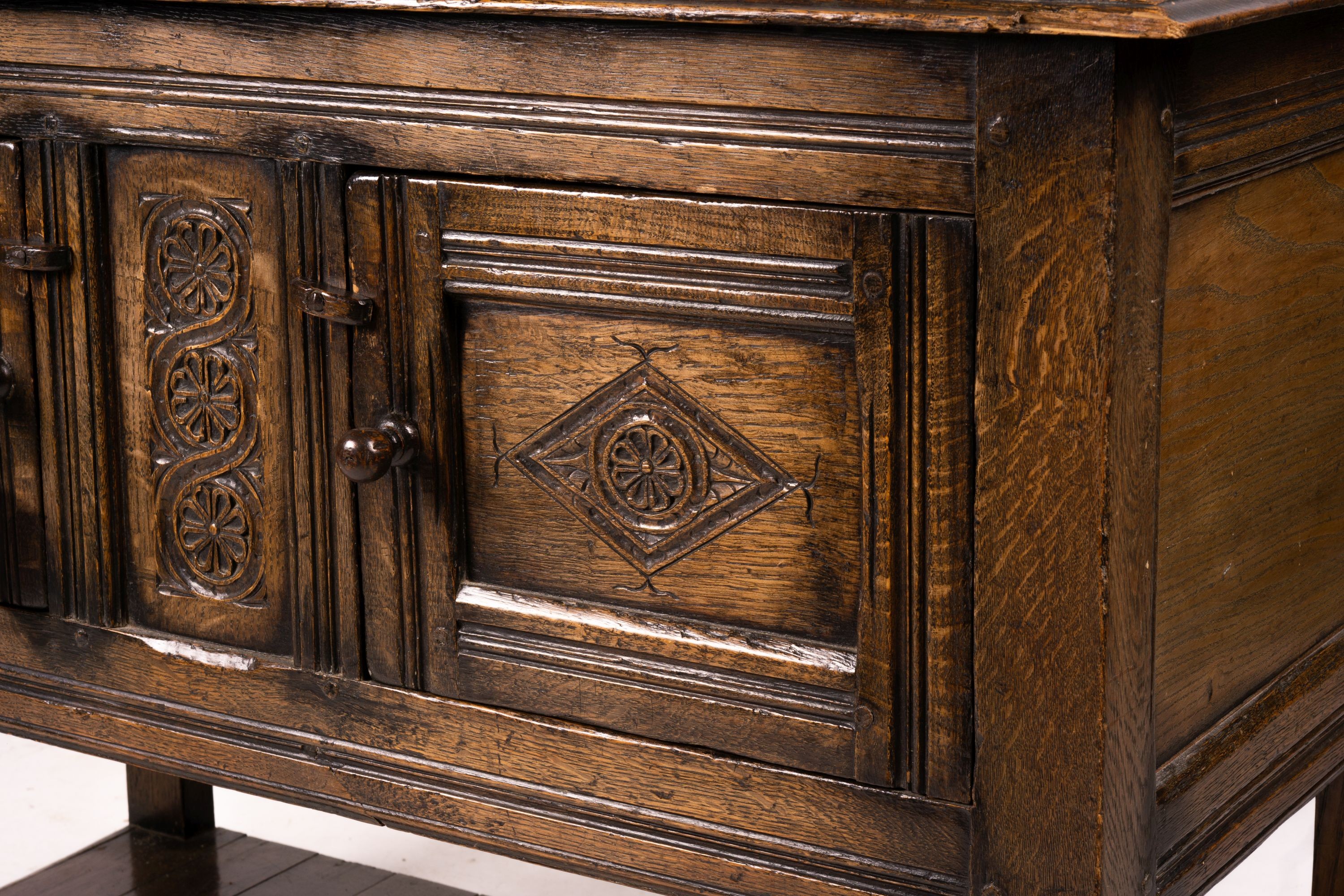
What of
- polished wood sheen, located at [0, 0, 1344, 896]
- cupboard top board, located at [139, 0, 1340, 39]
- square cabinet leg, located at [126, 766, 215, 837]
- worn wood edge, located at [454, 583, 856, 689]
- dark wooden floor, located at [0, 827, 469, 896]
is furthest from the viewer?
square cabinet leg, located at [126, 766, 215, 837]

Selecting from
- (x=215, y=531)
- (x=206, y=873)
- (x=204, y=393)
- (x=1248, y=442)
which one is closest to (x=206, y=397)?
(x=204, y=393)

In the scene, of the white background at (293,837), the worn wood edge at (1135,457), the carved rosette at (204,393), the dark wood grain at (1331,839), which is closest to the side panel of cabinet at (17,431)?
the carved rosette at (204,393)

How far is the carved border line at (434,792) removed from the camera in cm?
121

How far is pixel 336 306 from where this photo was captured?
4.12 ft

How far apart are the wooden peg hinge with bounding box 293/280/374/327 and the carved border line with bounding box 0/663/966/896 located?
0.34m

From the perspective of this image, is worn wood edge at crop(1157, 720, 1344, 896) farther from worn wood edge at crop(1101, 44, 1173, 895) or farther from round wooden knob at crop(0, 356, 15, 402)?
round wooden knob at crop(0, 356, 15, 402)

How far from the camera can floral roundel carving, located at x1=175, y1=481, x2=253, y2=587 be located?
54.3 inches

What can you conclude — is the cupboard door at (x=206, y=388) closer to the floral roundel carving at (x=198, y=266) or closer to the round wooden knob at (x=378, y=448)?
the floral roundel carving at (x=198, y=266)

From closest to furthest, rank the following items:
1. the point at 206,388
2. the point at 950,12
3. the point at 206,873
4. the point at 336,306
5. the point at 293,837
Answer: the point at 950,12
the point at 336,306
the point at 206,388
the point at 206,873
the point at 293,837

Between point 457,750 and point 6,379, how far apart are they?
1.60 feet

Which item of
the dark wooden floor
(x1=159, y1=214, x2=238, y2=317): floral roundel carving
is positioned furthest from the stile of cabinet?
the dark wooden floor

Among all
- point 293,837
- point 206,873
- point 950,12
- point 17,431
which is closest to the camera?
point 950,12

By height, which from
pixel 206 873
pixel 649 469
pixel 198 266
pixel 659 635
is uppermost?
pixel 198 266

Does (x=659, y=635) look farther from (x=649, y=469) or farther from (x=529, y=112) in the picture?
(x=529, y=112)
